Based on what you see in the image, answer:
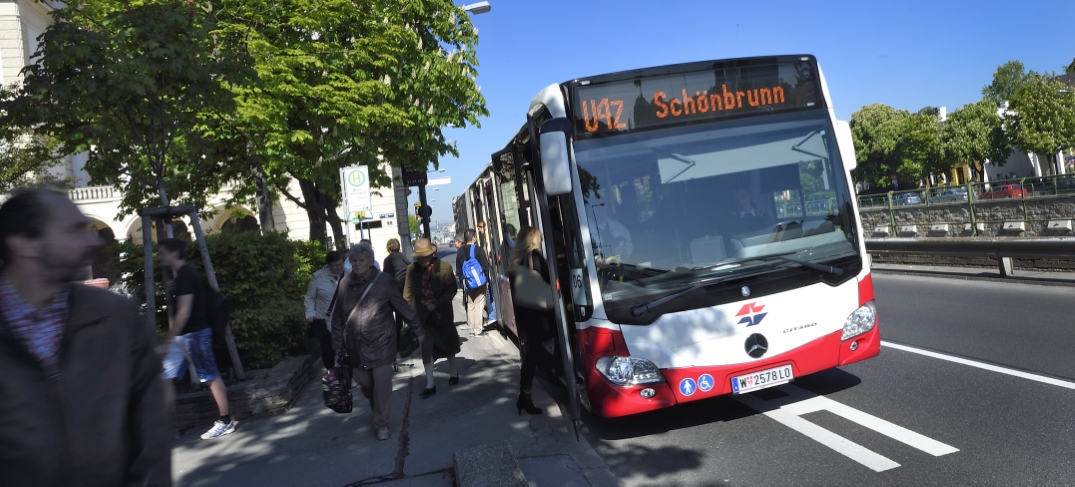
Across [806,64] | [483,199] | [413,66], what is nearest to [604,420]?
[806,64]

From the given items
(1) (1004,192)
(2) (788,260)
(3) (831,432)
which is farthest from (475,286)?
(1) (1004,192)

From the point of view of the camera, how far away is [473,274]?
39.0 ft

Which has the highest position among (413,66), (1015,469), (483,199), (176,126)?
(413,66)

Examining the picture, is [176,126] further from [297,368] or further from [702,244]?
[702,244]

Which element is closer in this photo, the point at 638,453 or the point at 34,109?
the point at 638,453

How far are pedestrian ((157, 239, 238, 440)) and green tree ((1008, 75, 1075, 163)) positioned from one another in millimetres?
48566

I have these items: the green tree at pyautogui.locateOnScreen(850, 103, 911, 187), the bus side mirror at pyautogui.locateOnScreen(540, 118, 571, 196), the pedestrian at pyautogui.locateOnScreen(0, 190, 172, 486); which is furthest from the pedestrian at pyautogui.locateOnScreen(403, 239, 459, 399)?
the green tree at pyautogui.locateOnScreen(850, 103, 911, 187)

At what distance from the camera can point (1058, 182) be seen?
15.2 metres

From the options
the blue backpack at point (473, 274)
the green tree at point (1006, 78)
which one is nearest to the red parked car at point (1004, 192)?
the blue backpack at point (473, 274)

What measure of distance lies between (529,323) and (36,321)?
5.12 meters

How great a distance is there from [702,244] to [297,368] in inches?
212

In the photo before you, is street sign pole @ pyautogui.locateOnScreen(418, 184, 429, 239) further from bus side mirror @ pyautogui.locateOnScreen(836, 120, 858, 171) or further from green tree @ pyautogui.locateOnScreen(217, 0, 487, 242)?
bus side mirror @ pyautogui.locateOnScreen(836, 120, 858, 171)

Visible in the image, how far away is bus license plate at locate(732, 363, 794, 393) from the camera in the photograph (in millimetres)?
5758

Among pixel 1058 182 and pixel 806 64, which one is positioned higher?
pixel 806 64
